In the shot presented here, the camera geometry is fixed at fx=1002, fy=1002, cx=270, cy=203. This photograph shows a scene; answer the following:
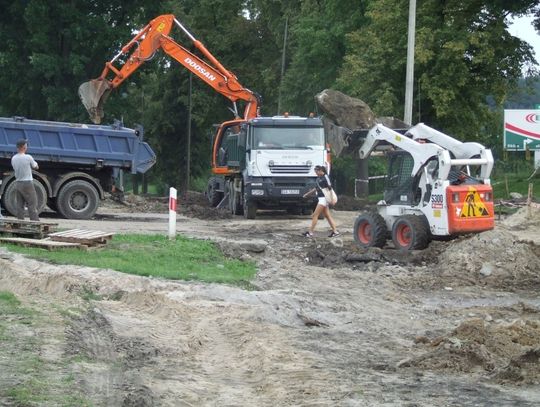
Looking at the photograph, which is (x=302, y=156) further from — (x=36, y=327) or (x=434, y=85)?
(x=36, y=327)

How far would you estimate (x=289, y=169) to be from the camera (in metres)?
30.2

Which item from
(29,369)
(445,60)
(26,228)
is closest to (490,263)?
(26,228)

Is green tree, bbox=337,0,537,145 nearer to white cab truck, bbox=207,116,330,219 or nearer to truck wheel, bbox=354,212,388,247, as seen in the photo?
white cab truck, bbox=207,116,330,219

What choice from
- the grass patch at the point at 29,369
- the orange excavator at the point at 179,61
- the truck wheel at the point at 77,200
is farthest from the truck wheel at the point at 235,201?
the grass patch at the point at 29,369

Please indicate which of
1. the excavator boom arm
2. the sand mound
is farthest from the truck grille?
the sand mound

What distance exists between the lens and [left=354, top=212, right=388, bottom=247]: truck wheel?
21.5 metres

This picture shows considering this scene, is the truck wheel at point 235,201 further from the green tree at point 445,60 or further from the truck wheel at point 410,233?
the truck wheel at point 410,233

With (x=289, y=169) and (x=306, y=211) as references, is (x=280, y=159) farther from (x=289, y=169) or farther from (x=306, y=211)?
(x=306, y=211)

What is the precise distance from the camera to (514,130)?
6109cm

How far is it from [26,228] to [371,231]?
726 cm

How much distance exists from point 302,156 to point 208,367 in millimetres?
20558

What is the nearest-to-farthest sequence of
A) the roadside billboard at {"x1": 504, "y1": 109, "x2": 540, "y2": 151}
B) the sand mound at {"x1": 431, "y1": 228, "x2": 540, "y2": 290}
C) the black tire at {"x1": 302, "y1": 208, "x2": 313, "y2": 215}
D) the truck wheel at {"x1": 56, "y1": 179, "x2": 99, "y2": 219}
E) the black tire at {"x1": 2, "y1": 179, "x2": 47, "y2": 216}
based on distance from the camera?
the sand mound at {"x1": 431, "y1": 228, "x2": 540, "y2": 290}
the black tire at {"x1": 2, "y1": 179, "x2": 47, "y2": 216}
the truck wheel at {"x1": 56, "y1": 179, "x2": 99, "y2": 219}
the black tire at {"x1": 302, "y1": 208, "x2": 313, "y2": 215}
the roadside billboard at {"x1": 504, "y1": 109, "x2": 540, "y2": 151}

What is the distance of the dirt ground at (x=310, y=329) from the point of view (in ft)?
28.3

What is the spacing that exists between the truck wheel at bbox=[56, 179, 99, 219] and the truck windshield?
5.17 m
